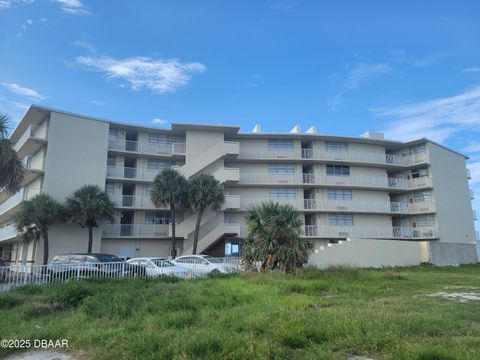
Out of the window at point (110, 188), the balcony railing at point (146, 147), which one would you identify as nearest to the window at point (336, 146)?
the balcony railing at point (146, 147)

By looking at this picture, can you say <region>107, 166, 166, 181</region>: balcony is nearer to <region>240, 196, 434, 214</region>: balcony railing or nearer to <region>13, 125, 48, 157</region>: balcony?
<region>13, 125, 48, 157</region>: balcony

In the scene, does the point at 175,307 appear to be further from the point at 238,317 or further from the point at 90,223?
the point at 90,223

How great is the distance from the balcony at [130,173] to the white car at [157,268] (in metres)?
16.2

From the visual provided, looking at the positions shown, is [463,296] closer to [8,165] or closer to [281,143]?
[8,165]

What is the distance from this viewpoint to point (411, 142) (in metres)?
41.8

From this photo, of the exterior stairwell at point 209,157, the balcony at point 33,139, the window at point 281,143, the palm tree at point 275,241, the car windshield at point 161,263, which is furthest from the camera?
the window at point 281,143

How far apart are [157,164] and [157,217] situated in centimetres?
550

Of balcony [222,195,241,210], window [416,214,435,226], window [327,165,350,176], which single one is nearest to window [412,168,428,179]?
window [416,214,435,226]

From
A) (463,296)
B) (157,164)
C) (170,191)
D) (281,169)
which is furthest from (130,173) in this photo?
(463,296)

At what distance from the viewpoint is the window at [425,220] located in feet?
132

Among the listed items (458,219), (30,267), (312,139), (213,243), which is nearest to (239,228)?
(213,243)

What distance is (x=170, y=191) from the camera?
33531 millimetres

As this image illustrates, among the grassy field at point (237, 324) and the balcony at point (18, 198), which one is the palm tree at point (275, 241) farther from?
the balcony at point (18, 198)

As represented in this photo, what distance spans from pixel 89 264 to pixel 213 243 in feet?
57.7
